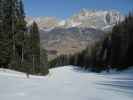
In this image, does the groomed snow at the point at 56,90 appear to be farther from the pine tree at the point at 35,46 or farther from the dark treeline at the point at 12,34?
the pine tree at the point at 35,46

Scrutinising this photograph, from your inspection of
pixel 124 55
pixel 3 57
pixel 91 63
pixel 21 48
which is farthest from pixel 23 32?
pixel 91 63

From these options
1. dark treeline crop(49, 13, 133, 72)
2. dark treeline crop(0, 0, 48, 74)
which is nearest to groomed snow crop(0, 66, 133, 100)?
dark treeline crop(0, 0, 48, 74)

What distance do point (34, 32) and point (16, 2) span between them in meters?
20.8

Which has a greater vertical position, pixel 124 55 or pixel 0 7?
pixel 0 7

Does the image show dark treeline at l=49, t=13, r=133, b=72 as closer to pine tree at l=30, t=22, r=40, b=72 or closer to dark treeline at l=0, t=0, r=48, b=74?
pine tree at l=30, t=22, r=40, b=72

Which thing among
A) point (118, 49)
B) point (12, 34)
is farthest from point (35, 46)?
point (118, 49)

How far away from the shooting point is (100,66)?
128 metres

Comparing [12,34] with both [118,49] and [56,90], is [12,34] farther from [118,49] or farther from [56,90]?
[118,49]

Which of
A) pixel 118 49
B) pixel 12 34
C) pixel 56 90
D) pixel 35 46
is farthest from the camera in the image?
pixel 118 49

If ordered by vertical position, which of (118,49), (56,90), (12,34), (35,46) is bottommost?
(118,49)

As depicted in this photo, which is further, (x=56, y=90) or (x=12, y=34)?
(x=12, y=34)

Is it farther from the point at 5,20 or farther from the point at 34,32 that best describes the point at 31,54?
the point at 5,20

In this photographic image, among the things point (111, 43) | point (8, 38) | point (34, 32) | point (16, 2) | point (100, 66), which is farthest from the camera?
point (100, 66)

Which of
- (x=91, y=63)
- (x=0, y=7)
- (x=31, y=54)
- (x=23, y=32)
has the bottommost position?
(x=91, y=63)
